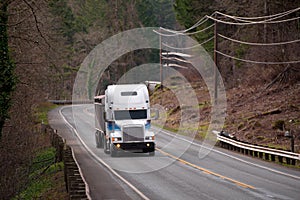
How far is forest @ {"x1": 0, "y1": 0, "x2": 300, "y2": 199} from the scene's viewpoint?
24750mm

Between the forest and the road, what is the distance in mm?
3865

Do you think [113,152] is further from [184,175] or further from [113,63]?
[113,63]

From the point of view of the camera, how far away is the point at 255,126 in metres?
38.4

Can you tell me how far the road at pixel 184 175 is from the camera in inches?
717

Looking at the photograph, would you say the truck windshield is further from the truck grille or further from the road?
the road

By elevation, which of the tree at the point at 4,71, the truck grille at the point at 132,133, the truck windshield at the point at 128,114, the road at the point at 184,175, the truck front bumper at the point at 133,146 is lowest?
the road at the point at 184,175

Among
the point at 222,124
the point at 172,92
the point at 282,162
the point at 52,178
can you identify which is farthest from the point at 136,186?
the point at 172,92

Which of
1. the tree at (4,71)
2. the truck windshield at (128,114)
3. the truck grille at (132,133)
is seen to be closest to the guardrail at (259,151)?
the truck grille at (132,133)

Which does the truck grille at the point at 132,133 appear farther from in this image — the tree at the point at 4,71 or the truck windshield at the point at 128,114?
the tree at the point at 4,71

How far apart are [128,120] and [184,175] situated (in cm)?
693

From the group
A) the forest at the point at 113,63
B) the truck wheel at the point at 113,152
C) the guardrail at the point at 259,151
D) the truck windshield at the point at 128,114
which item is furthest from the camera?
the truck wheel at the point at 113,152

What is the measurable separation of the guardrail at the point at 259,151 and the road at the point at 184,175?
65 centimetres

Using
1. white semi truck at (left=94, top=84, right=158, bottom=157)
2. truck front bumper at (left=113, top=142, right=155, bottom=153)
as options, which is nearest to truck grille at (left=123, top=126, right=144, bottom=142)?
white semi truck at (left=94, top=84, right=158, bottom=157)

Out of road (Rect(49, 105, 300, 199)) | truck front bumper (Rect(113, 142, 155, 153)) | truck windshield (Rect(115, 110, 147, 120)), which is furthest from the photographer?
truck windshield (Rect(115, 110, 147, 120))
